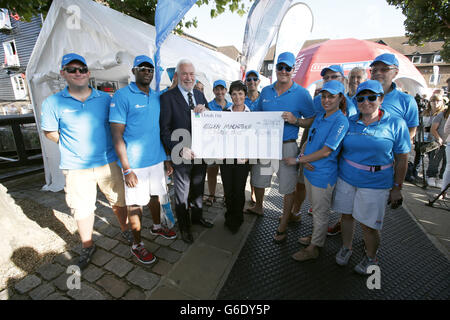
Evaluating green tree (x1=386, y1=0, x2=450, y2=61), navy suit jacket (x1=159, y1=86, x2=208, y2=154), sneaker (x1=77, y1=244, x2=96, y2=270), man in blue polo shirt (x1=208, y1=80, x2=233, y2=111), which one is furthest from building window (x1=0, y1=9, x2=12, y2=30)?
green tree (x1=386, y1=0, x2=450, y2=61)

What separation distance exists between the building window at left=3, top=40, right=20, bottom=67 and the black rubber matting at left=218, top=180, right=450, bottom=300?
20.9m

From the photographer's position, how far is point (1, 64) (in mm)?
14992

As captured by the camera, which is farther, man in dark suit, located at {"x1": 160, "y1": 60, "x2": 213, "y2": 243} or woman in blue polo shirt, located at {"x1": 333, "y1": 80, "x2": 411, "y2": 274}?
man in dark suit, located at {"x1": 160, "y1": 60, "x2": 213, "y2": 243}

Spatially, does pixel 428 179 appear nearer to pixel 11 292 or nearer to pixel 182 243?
pixel 182 243

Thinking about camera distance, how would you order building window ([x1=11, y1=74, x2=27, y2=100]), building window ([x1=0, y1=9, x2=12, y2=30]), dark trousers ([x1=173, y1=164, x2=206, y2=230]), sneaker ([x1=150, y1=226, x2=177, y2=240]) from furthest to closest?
building window ([x1=11, y1=74, x2=27, y2=100]) → building window ([x1=0, y1=9, x2=12, y2=30]) → sneaker ([x1=150, y1=226, x2=177, y2=240]) → dark trousers ([x1=173, y1=164, x2=206, y2=230])

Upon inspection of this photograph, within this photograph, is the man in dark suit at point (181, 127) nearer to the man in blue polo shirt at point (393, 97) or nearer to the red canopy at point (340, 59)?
the man in blue polo shirt at point (393, 97)

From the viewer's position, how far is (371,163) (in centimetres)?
198

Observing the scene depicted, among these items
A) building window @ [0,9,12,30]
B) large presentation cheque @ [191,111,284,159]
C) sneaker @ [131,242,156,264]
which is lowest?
sneaker @ [131,242,156,264]

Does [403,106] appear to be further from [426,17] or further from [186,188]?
[426,17]

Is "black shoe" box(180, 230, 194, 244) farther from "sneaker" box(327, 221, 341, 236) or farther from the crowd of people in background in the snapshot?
"sneaker" box(327, 221, 341, 236)

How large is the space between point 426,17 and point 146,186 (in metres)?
13.6

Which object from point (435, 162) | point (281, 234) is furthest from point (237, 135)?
point (435, 162)

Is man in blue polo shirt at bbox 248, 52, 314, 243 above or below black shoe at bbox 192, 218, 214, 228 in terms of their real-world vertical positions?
above

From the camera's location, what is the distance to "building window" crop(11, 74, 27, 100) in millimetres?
14992
